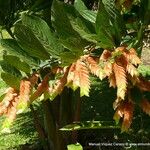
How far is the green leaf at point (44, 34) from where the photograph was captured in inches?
69.6

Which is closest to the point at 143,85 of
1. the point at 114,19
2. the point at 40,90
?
the point at 114,19

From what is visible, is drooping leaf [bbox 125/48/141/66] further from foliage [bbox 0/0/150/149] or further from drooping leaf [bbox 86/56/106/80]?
drooping leaf [bbox 86/56/106/80]

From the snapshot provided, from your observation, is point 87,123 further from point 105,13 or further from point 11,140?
point 11,140

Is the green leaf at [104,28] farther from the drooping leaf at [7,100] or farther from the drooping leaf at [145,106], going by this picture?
the drooping leaf at [7,100]

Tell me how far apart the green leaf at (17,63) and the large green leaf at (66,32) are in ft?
0.92

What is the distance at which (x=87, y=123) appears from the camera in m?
2.42

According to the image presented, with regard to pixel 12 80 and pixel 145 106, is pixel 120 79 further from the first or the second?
pixel 12 80

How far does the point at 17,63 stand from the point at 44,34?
27cm

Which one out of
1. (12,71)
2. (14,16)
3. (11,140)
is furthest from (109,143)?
(12,71)

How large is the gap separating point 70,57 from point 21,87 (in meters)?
0.33

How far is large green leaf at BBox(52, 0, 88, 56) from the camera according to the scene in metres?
1.74

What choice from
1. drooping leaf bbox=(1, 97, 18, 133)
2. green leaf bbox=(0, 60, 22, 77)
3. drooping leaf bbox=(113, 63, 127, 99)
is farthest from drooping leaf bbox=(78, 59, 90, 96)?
green leaf bbox=(0, 60, 22, 77)

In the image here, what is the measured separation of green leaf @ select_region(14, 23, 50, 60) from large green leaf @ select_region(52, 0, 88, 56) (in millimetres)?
107

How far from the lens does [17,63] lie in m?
2.01
